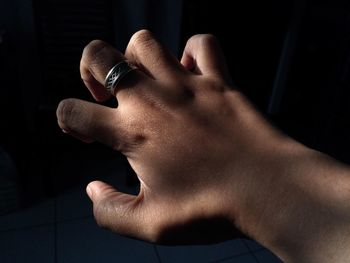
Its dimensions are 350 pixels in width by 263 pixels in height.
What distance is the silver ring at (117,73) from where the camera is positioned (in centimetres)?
59

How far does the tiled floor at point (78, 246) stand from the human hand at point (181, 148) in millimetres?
1042

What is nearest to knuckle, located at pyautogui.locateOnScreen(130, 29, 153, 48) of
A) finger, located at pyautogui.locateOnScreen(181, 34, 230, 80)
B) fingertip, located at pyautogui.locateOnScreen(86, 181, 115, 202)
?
finger, located at pyautogui.locateOnScreen(181, 34, 230, 80)

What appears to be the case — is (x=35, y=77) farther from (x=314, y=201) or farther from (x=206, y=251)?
(x=314, y=201)

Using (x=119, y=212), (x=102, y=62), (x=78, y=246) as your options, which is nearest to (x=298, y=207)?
(x=119, y=212)

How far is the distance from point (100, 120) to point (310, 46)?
2452mm

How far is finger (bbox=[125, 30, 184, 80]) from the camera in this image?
631 millimetres

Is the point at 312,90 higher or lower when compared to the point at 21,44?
lower

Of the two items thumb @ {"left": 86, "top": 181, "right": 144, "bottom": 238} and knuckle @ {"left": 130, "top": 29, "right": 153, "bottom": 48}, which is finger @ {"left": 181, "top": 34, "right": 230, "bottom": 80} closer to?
knuckle @ {"left": 130, "top": 29, "right": 153, "bottom": 48}

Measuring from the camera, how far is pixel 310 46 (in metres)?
2.59

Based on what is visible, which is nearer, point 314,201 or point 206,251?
point 314,201

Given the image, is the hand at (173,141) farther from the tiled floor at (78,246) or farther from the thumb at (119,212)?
the tiled floor at (78,246)

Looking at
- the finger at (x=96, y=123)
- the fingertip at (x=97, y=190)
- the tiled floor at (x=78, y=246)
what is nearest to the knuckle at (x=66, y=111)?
the finger at (x=96, y=123)

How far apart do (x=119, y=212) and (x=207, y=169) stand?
0.20m

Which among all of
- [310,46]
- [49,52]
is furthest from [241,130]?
[310,46]
